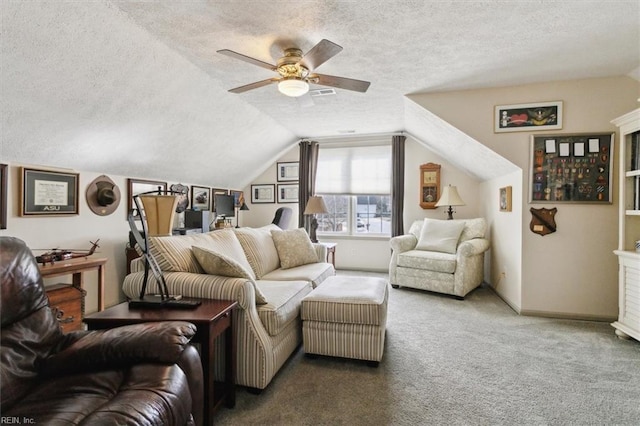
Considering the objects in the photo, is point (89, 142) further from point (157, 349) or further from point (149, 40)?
point (157, 349)

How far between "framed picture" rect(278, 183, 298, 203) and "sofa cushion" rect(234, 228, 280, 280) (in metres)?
2.66

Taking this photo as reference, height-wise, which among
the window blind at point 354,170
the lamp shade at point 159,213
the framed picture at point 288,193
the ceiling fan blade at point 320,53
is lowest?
the lamp shade at point 159,213

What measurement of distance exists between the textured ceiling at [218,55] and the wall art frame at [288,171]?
229 cm

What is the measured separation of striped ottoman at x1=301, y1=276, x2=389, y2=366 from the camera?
2.22m

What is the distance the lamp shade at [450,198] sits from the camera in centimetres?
470

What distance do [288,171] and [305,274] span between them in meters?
3.41

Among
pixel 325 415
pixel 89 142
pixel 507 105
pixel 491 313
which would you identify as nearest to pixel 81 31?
pixel 89 142

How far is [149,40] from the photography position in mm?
2439

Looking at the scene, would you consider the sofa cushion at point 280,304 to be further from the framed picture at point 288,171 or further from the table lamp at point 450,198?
the framed picture at point 288,171

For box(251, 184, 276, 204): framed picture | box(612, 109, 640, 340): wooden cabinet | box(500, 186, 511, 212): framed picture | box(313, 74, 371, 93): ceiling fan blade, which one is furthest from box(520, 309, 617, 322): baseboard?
box(251, 184, 276, 204): framed picture

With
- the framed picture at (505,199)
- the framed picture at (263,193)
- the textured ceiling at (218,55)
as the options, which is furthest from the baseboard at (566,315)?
the framed picture at (263,193)

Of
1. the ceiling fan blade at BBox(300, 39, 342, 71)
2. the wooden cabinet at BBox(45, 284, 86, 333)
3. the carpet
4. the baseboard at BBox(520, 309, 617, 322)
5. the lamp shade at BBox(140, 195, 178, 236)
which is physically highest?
the ceiling fan blade at BBox(300, 39, 342, 71)

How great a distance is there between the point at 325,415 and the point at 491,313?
2441 millimetres

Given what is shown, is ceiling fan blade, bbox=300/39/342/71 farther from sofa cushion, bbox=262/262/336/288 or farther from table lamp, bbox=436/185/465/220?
table lamp, bbox=436/185/465/220
